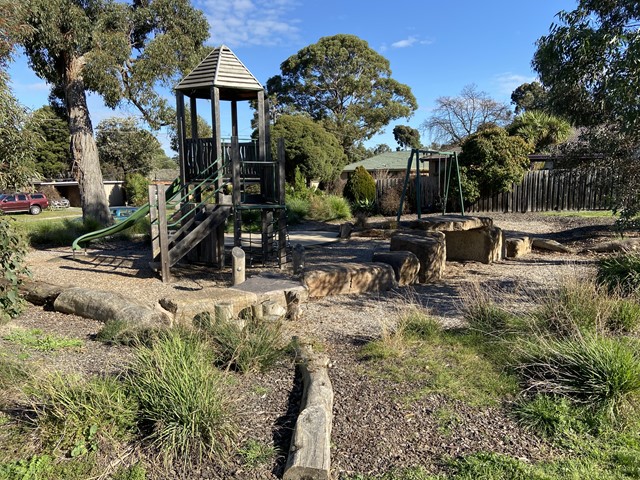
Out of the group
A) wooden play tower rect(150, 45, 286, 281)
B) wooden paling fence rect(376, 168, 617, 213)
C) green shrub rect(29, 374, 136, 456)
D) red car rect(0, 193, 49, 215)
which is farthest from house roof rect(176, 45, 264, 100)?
red car rect(0, 193, 49, 215)

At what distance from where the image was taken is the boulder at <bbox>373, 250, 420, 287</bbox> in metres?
8.70

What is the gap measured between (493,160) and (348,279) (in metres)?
15.4

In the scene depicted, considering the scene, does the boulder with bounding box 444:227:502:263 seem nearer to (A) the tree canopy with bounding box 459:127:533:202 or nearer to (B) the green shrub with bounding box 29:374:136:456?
(B) the green shrub with bounding box 29:374:136:456

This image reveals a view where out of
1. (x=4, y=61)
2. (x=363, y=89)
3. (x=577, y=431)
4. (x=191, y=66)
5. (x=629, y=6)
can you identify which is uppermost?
(x=363, y=89)

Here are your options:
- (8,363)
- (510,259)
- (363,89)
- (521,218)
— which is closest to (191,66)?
(510,259)

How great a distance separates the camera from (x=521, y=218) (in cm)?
1931

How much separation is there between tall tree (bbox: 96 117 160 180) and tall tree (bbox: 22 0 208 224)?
95.0ft

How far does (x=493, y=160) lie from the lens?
21203 millimetres

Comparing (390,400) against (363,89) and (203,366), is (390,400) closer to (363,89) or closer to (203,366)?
(203,366)

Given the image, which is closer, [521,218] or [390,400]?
[390,400]

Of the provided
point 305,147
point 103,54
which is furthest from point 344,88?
point 103,54

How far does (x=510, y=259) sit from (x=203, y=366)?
9.10m

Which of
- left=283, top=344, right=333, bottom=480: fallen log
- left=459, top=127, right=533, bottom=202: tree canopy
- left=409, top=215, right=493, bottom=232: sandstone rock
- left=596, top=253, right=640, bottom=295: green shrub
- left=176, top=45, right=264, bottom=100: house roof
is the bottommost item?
left=283, top=344, right=333, bottom=480: fallen log

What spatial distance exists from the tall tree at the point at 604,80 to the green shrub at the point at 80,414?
6.29m
